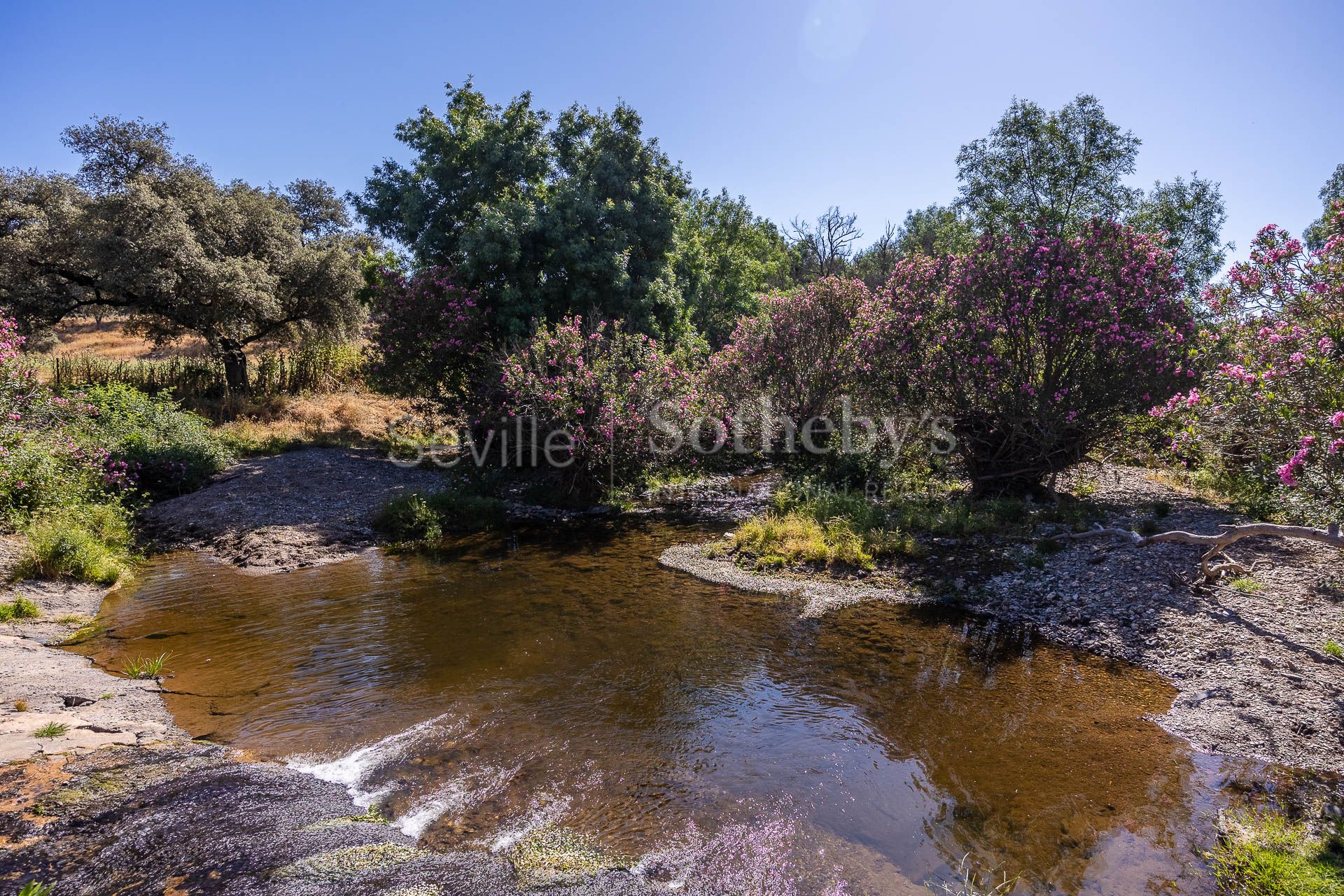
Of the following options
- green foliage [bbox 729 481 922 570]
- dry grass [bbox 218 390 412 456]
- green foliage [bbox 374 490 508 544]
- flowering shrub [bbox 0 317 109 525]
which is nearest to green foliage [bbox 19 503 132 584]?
flowering shrub [bbox 0 317 109 525]

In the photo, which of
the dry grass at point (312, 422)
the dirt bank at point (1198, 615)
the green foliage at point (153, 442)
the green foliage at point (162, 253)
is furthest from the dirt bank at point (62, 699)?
the green foliage at point (162, 253)

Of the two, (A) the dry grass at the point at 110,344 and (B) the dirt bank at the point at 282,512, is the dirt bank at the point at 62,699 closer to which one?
(B) the dirt bank at the point at 282,512

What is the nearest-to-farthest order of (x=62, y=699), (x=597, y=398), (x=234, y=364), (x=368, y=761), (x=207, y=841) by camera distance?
(x=207, y=841), (x=368, y=761), (x=62, y=699), (x=597, y=398), (x=234, y=364)

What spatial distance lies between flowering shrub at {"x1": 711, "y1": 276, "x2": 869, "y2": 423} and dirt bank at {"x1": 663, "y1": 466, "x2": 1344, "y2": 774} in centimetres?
806

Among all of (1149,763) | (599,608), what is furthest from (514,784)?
(1149,763)

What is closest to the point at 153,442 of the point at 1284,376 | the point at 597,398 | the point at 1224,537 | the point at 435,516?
the point at 435,516

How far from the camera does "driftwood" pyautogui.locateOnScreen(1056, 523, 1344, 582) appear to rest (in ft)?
20.2

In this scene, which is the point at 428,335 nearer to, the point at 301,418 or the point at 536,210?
the point at 536,210

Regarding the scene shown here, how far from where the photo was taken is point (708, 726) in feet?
21.9

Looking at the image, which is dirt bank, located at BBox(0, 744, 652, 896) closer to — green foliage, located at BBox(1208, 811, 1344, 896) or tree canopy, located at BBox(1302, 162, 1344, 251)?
green foliage, located at BBox(1208, 811, 1344, 896)

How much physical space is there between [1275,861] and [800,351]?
15.1 meters

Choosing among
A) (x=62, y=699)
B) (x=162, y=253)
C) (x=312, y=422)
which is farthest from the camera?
(x=312, y=422)

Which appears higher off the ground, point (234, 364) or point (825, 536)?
point (234, 364)

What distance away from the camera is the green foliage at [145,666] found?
24.5ft
